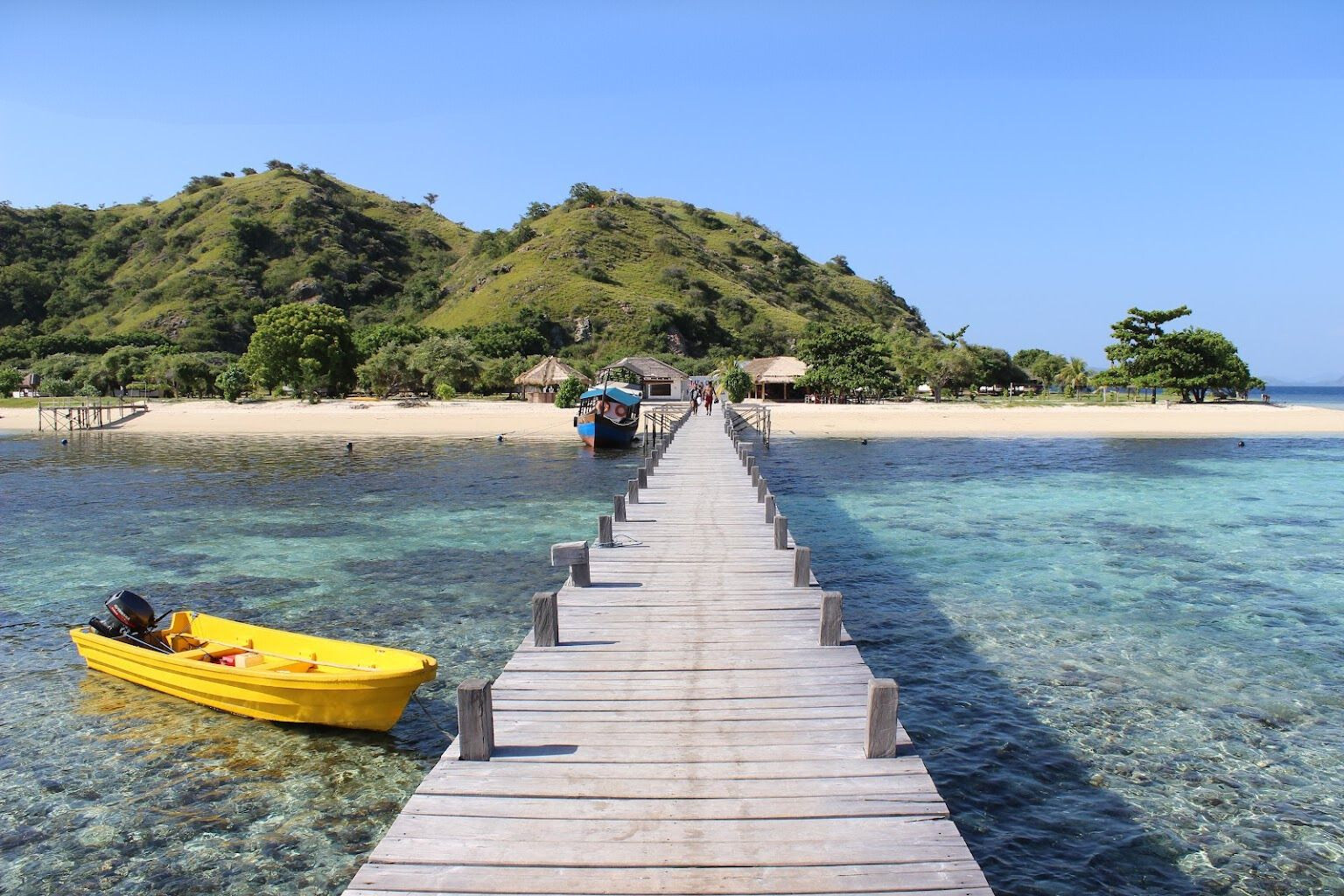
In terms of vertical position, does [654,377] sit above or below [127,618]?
above

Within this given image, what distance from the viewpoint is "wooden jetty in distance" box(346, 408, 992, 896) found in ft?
15.2

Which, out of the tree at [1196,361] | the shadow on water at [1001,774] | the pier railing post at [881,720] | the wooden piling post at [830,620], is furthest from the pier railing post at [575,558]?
the tree at [1196,361]

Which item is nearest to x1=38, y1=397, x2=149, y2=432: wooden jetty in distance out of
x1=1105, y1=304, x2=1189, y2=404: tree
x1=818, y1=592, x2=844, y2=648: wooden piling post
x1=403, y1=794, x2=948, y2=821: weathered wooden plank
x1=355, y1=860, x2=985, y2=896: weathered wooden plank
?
x1=818, y1=592, x2=844, y2=648: wooden piling post

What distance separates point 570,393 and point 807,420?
1955 centimetres

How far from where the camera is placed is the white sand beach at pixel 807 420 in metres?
52.5

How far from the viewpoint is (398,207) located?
185 metres

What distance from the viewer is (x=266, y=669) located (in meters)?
9.10

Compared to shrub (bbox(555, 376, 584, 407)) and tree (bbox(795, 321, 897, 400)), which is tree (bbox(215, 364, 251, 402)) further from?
tree (bbox(795, 321, 897, 400))

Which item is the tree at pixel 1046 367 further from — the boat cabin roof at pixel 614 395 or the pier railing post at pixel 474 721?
the pier railing post at pixel 474 721

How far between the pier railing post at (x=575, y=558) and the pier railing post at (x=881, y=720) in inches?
208

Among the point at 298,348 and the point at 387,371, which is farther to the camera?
the point at 387,371

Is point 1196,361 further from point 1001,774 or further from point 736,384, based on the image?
point 1001,774

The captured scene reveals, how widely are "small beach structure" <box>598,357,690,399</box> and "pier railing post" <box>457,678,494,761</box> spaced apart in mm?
71405

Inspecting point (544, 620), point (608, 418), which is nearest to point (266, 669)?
point (544, 620)
